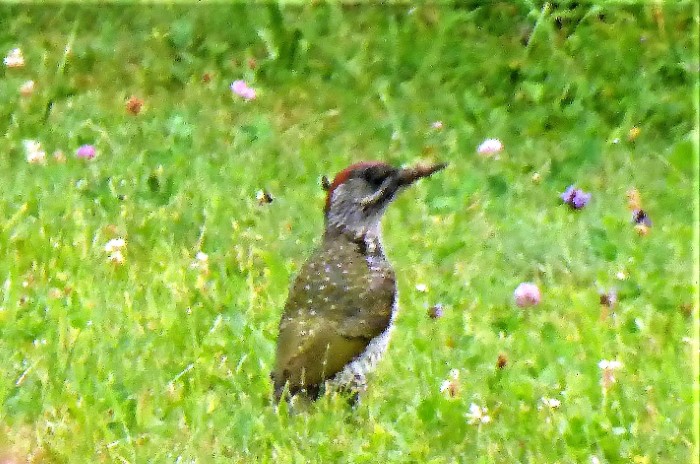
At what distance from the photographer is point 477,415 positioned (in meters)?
4.57

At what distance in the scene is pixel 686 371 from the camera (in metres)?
5.13

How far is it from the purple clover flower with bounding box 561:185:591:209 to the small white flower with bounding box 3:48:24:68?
328 cm

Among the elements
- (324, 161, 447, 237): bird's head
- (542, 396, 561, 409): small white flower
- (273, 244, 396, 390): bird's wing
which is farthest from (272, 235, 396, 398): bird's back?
(542, 396, 561, 409): small white flower

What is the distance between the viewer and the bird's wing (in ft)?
15.3

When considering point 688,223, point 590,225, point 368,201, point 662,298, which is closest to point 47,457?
point 368,201

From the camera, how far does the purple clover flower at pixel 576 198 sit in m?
7.04

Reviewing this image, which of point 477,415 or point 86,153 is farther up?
point 477,415

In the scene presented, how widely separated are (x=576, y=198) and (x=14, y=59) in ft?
11.2

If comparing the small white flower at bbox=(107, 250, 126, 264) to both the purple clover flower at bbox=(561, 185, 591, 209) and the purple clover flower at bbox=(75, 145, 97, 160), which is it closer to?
the purple clover flower at bbox=(75, 145, 97, 160)

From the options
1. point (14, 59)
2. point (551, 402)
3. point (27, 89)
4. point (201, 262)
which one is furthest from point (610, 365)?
point (14, 59)

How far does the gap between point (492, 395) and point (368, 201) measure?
85 centimetres

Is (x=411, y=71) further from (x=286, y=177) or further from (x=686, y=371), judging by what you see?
(x=686, y=371)

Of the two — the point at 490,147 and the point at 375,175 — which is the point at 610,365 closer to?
the point at 375,175

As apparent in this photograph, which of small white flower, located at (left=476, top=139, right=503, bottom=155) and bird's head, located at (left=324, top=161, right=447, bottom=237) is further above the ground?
bird's head, located at (left=324, top=161, right=447, bottom=237)
